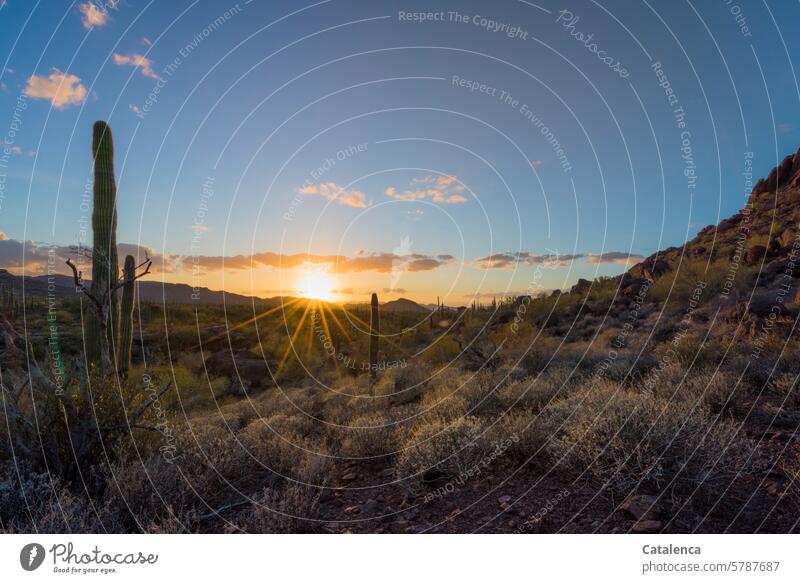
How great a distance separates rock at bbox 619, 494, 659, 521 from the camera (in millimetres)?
4475

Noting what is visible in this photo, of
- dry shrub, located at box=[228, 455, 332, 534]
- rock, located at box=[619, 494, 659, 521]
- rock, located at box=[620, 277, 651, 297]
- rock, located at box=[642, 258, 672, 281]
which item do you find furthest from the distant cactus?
rock, located at box=[642, 258, 672, 281]

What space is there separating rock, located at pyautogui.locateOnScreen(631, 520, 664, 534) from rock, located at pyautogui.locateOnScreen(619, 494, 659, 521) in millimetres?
59

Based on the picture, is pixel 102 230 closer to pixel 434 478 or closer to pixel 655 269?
pixel 434 478

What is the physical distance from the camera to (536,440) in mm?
6289

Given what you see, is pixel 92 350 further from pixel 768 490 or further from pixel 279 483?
pixel 768 490

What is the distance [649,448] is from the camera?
5129 mm

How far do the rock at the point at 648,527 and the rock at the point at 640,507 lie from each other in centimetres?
6

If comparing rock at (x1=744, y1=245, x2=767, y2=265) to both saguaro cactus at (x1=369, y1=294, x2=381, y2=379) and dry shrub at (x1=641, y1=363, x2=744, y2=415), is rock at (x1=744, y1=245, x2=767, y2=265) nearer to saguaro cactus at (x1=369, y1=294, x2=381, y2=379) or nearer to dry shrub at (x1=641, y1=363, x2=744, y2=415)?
dry shrub at (x1=641, y1=363, x2=744, y2=415)

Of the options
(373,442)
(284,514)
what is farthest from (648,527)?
(373,442)

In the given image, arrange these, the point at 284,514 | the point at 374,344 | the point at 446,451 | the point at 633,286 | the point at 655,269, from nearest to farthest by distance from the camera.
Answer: the point at 284,514
the point at 446,451
the point at 374,344
the point at 633,286
the point at 655,269

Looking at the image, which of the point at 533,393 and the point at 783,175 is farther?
the point at 783,175

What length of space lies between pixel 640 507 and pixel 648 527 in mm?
229

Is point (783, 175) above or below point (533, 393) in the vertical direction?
above

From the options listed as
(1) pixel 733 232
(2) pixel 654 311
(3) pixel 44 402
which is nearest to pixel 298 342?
(2) pixel 654 311
